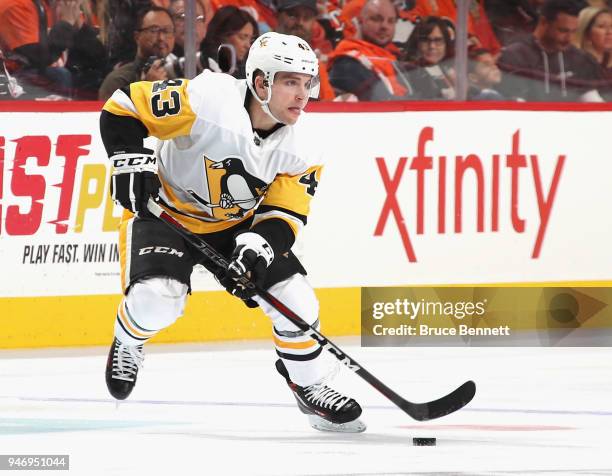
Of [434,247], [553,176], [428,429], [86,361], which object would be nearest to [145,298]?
[428,429]

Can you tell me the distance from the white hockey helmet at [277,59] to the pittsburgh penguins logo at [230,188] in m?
0.21

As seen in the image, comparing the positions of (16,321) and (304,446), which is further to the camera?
(16,321)

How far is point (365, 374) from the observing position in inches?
162

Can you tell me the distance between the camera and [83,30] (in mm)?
6062

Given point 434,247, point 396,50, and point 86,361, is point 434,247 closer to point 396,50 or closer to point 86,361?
point 396,50

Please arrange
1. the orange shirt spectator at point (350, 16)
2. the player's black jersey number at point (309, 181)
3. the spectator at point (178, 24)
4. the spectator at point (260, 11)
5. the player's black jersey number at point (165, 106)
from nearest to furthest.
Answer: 1. the player's black jersey number at point (165, 106)
2. the player's black jersey number at point (309, 181)
3. the spectator at point (178, 24)
4. the spectator at point (260, 11)
5. the orange shirt spectator at point (350, 16)

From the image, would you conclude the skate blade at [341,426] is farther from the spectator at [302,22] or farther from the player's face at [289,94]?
the spectator at [302,22]

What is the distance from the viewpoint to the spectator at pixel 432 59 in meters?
6.62

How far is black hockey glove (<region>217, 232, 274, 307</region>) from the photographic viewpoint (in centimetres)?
403

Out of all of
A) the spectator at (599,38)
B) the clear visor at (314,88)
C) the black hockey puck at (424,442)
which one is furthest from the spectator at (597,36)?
the black hockey puck at (424,442)

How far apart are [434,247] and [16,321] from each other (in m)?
1.85

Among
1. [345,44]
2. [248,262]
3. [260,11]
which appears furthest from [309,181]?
[345,44]

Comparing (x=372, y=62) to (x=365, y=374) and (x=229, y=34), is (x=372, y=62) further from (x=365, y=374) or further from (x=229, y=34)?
(x=365, y=374)

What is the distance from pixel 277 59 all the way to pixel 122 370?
0.98 m
